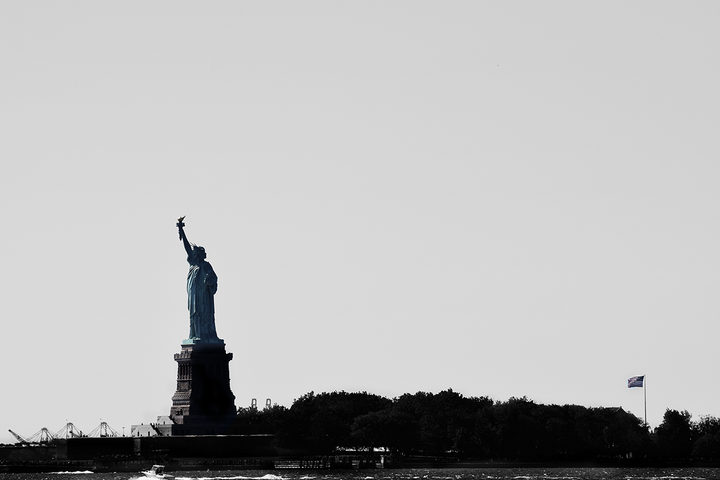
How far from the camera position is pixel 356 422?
623 ft

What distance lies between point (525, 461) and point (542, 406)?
11.8 meters

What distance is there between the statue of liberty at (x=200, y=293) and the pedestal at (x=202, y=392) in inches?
61.7

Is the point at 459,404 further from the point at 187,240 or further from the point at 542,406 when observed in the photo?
the point at 187,240

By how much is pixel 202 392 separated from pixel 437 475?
29.3 metres

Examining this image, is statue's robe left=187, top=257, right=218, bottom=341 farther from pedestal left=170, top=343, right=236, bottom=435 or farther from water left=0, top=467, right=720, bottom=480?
water left=0, top=467, right=720, bottom=480

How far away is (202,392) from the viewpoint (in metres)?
177

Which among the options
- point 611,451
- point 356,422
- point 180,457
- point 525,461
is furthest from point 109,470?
point 611,451

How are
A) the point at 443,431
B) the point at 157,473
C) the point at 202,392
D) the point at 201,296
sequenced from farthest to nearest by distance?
the point at 443,431 < the point at 201,296 < the point at 202,392 < the point at 157,473

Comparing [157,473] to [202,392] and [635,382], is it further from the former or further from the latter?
[635,382]

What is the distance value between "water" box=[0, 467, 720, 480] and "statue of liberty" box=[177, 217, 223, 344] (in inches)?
773

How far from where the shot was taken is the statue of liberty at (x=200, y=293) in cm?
17850

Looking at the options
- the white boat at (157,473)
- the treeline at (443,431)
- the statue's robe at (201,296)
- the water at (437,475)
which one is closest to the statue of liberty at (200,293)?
the statue's robe at (201,296)

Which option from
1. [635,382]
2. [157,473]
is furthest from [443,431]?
[157,473]

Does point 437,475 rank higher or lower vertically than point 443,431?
lower
